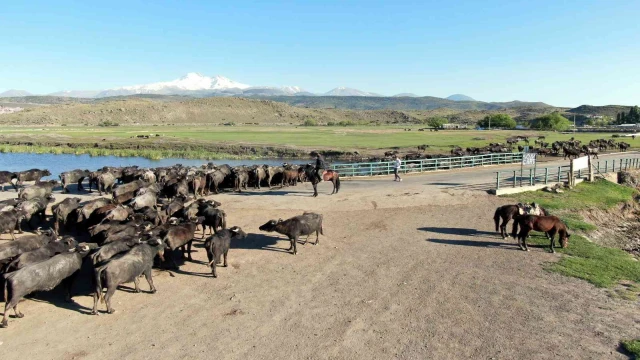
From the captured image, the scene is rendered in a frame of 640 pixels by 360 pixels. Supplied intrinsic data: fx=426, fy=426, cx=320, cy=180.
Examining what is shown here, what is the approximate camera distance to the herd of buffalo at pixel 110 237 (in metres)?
9.49

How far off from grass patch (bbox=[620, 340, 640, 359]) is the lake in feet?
142

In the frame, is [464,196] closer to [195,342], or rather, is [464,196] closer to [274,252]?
[274,252]

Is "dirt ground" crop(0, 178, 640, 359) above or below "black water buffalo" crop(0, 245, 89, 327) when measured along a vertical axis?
below

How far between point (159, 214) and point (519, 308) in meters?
12.1

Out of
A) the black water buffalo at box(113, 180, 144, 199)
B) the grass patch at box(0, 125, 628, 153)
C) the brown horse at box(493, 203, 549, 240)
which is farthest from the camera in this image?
the grass patch at box(0, 125, 628, 153)

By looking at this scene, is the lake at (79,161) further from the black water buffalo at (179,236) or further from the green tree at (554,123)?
the green tree at (554,123)

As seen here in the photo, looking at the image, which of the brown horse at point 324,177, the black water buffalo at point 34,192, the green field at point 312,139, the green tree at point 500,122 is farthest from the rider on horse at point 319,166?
the green tree at point 500,122

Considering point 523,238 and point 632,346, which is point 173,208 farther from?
point 632,346

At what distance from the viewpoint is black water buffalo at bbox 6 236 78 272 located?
9.85 m

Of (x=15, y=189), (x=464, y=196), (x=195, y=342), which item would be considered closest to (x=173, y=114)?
(x=15, y=189)

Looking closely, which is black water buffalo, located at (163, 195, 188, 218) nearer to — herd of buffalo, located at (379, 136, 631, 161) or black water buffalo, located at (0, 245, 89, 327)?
black water buffalo, located at (0, 245, 89, 327)

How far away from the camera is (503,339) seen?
8.30m

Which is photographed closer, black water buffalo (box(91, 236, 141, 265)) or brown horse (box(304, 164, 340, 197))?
black water buffalo (box(91, 236, 141, 265))

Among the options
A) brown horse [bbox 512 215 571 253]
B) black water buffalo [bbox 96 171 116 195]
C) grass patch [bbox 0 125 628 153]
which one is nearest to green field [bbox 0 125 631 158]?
grass patch [bbox 0 125 628 153]
